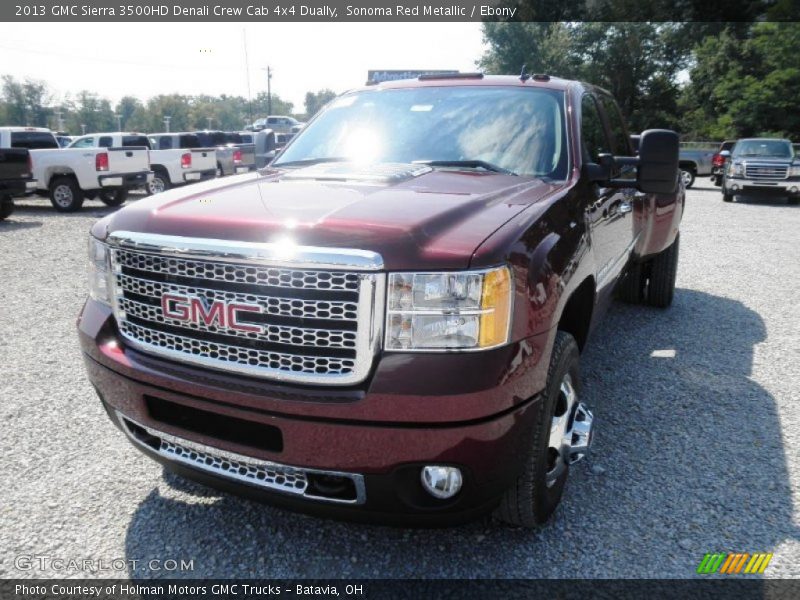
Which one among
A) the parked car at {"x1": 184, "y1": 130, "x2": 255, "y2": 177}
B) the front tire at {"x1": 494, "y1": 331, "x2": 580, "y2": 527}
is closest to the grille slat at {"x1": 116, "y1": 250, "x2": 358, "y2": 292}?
the front tire at {"x1": 494, "y1": 331, "x2": 580, "y2": 527}

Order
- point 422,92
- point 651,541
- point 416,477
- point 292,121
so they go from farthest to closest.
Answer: point 292,121, point 422,92, point 651,541, point 416,477

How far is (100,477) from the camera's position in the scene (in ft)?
9.75

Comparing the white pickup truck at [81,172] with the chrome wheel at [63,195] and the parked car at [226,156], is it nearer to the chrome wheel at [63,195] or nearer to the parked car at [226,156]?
the chrome wheel at [63,195]

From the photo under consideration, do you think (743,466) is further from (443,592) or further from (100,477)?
(100,477)

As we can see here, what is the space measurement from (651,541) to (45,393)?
11.5ft

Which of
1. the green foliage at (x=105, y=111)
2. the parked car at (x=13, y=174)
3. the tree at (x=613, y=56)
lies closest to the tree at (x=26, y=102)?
the green foliage at (x=105, y=111)

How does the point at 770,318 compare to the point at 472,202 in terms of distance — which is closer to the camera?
the point at 472,202

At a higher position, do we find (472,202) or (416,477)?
(472,202)

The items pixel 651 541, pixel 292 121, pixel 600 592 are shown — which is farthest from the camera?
pixel 292 121

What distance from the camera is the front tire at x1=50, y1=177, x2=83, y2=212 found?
14.2 m

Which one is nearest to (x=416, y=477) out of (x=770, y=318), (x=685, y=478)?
(x=685, y=478)

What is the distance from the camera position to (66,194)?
564 inches

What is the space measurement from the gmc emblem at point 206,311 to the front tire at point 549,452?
1034 mm

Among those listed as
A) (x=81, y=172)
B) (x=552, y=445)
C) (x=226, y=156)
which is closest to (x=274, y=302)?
(x=552, y=445)
